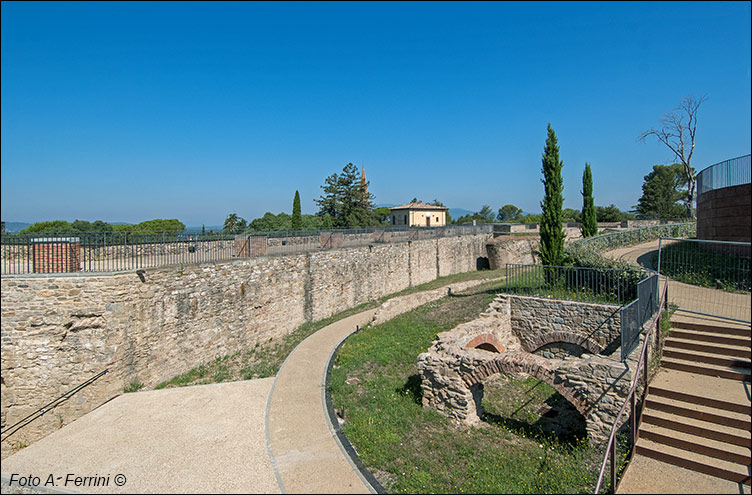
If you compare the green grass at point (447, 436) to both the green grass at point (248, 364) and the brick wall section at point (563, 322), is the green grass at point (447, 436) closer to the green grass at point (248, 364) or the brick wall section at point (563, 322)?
the brick wall section at point (563, 322)

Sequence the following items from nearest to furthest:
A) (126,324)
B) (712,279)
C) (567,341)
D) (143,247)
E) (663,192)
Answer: (126,324) < (712,279) < (567,341) < (143,247) < (663,192)

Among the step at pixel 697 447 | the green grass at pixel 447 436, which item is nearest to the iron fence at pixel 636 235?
the green grass at pixel 447 436

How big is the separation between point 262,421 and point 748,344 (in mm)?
10902

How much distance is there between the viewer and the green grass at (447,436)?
6.80 m

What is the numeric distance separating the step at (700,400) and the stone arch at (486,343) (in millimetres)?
4206

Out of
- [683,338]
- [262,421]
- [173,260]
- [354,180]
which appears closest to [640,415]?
[683,338]

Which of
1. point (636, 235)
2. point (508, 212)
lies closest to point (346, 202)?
point (636, 235)

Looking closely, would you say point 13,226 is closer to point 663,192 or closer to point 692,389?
point 692,389

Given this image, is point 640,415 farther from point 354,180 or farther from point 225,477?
point 354,180

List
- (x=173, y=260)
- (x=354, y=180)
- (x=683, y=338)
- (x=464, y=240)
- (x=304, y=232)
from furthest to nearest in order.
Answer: (x=354, y=180) → (x=464, y=240) → (x=304, y=232) → (x=173, y=260) → (x=683, y=338)

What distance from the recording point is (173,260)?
497 inches

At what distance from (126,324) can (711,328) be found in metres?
14.6

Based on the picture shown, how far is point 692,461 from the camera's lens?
6.67 metres

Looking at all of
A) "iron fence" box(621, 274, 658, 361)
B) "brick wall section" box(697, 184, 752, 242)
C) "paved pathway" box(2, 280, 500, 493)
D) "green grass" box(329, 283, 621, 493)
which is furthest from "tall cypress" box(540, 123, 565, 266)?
"paved pathway" box(2, 280, 500, 493)
